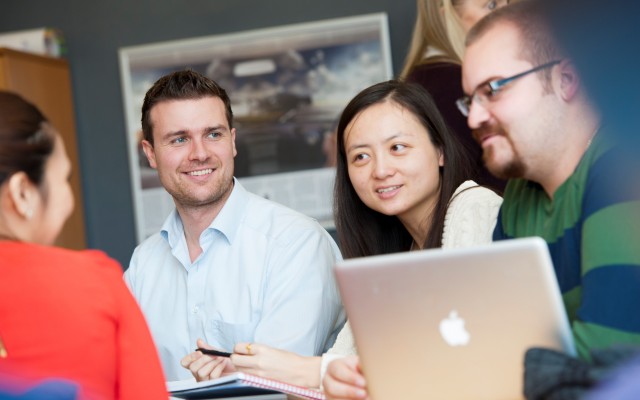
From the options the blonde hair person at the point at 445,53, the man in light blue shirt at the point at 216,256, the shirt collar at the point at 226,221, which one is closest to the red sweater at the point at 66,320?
the man in light blue shirt at the point at 216,256

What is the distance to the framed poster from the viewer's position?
4.18 meters

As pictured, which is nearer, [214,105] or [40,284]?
[40,284]

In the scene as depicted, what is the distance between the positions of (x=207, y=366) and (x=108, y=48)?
2.87 metres

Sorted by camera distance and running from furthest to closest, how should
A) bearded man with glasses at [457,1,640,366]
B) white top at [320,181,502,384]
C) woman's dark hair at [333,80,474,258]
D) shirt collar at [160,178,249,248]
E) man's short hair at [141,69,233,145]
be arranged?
man's short hair at [141,69,233,145]
shirt collar at [160,178,249,248]
woman's dark hair at [333,80,474,258]
white top at [320,181,502,384]
bearded man with glasses at [457,1,640,366]

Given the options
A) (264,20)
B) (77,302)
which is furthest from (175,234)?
(264,20)

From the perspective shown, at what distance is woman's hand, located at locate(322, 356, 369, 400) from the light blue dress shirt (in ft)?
1.84

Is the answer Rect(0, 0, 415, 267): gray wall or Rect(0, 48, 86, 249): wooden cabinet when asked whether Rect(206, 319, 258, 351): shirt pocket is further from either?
Rect(0, 0, 415, 267): gray wall

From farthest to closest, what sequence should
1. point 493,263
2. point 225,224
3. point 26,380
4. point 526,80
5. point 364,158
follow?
point 225,224, point 364,158, point 526,80, point 26,380, point 493,263

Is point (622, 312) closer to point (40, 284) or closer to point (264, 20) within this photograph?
point (40, 284)

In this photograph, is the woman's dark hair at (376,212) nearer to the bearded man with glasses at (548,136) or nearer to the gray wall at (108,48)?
the bearded man with glasses at (548,136)

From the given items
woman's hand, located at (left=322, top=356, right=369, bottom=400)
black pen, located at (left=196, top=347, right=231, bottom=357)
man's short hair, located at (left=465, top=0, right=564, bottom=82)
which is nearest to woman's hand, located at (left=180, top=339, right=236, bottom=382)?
black pen, located at (left=196, top=347, right=231, bottom=357)

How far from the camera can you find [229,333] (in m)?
2.24

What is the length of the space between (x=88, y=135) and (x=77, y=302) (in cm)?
330

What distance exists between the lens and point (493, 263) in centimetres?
116
